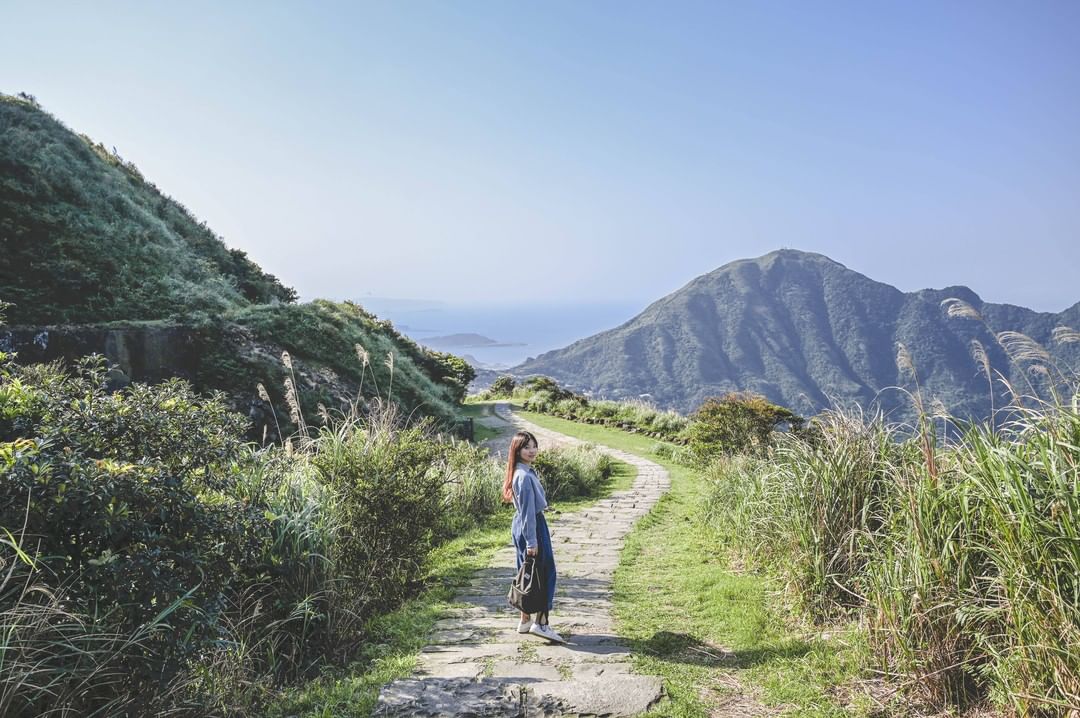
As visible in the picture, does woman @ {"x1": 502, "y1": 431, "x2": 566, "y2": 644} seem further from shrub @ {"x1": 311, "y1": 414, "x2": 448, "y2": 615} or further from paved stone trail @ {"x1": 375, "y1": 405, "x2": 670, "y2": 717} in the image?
shrub @ {"x1": 311, "y1": 414, "x2": 448, "y2": 615}

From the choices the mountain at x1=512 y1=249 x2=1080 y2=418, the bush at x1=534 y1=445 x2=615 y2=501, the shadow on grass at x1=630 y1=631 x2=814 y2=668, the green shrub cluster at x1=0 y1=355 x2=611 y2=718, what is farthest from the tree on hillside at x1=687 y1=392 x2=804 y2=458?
the mountain at x1=512 y1=249 x2=1080 y2=418

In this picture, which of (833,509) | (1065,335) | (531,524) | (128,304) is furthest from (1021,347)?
(128,304)

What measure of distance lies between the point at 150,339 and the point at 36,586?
1023cm

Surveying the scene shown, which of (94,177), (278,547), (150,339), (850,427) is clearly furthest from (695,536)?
(94,177)

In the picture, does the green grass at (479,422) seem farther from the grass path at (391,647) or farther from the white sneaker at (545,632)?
the white sneaker at (545,632)

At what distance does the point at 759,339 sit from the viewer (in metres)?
113

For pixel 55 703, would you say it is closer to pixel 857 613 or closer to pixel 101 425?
pixel 101 425

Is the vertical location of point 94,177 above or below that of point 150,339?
above

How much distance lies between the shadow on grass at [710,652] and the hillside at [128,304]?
9179 millimetres

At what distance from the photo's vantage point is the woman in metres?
4.87

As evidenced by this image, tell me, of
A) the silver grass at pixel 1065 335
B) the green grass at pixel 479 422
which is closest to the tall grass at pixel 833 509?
the silver grass at pixel 1065 335

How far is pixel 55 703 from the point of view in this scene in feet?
9.00

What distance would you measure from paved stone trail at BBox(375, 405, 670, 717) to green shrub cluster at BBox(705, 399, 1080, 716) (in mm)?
1568

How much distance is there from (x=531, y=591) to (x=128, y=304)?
11900 mm
